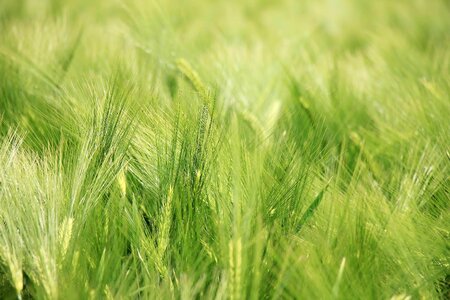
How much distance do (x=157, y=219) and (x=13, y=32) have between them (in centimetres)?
66

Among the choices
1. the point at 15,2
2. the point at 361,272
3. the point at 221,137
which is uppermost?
the point at 15,2

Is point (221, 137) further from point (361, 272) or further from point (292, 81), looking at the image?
point (292, 81)

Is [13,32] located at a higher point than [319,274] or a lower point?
higher

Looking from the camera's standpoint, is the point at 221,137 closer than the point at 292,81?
Yes

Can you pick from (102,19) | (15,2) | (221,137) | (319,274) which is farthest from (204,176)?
(15,2)

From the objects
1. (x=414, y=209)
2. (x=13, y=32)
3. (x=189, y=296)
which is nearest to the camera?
(x=189, y=296)

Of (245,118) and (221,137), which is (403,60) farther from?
(221,137)

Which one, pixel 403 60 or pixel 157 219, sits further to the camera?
pixel 403 60

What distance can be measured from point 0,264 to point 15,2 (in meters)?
1.44

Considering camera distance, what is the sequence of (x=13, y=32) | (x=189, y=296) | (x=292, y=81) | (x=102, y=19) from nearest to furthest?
(x=189, y=296) → (x=292, y=81) → (x=13, y=32) → (x=102, y=19)

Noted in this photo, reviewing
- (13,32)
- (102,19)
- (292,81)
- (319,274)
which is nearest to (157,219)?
(319,274)

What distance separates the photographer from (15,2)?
1.70 meters

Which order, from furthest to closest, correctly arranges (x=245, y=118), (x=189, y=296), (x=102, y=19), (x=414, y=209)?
(x=102, y=19), (x=245, y=118), (x=414, y=209), (x=189, y=296)

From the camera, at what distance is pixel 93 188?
1.70ft
